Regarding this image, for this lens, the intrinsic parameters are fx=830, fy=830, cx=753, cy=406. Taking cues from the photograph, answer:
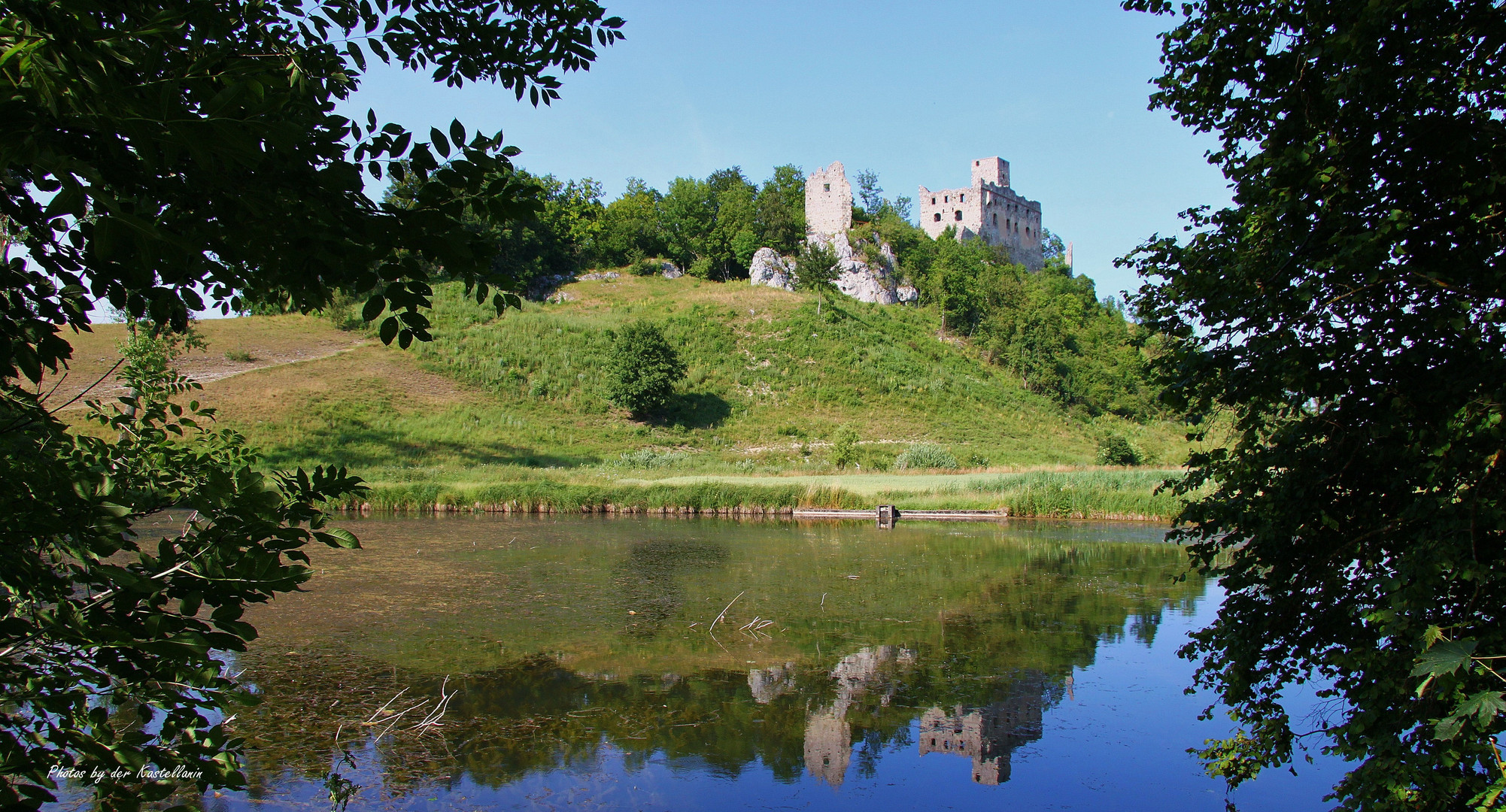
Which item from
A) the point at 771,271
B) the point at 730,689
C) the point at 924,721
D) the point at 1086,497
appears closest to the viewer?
the point at 924,721

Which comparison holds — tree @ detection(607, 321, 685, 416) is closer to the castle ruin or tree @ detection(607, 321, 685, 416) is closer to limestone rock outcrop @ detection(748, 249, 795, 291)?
limestone rock outcrop @ detection(748, 249, 795, 291)

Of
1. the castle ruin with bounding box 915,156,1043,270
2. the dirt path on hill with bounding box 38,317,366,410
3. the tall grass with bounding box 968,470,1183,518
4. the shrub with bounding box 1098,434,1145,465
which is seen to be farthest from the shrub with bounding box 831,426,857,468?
the castle ruin with bounding box 915,156,1043,270

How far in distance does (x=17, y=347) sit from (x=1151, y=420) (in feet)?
203

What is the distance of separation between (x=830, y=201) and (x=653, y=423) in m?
34.6

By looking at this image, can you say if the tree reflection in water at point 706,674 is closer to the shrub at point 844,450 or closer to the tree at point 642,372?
the shrub at point 844,450

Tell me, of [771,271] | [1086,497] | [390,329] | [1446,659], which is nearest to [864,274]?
[771,271]

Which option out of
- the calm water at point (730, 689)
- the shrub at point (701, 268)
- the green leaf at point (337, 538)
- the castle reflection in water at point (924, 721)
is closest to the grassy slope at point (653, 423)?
the shrub at point (701, 268)

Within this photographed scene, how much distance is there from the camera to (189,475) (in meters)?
3.48

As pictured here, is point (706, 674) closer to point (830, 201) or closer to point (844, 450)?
point (844, 450)

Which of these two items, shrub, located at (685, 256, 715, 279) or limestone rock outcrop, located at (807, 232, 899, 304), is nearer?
limestone rock outcrop, located at (807, 232, 899, 304)

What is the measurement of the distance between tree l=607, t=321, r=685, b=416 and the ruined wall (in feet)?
96.1

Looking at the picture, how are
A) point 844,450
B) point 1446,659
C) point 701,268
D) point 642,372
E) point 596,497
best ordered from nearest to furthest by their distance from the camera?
point 1446,659, point 596,497, point 844,450, point 642,372, point 701,268

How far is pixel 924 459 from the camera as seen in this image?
33.2 metres

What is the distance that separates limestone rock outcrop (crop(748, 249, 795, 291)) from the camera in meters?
63.2
